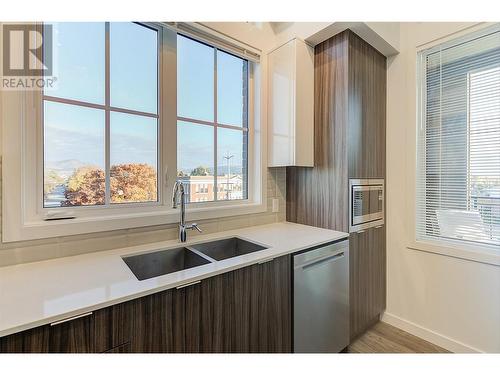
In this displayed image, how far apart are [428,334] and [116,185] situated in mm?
2600

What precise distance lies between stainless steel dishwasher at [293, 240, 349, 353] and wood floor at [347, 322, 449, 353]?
0.79 ft

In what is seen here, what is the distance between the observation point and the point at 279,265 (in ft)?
4.44

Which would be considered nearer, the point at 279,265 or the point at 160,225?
the point at 279,265

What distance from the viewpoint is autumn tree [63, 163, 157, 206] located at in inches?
54.3

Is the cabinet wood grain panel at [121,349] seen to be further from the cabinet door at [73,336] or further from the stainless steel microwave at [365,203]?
the stainless steel microwave at [365,203]

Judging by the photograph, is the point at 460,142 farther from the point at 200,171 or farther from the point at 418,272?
the point at 200,171

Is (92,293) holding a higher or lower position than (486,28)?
lower

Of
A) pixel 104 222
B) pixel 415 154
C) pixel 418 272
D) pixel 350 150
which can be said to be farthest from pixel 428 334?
pixel 104 222

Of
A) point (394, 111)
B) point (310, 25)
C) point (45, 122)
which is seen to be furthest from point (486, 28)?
point (45, 122)

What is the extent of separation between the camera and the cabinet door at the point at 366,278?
6.08 ft

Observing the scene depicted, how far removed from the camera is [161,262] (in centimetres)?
143

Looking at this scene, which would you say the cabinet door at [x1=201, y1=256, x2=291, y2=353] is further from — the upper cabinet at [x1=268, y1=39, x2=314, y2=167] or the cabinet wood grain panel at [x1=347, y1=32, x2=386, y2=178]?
the cabinet wood grain panel at [x1=347, y1=32, x2=386, y2=178]

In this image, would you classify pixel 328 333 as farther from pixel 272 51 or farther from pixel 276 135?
pixel 272 51
